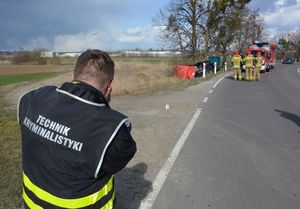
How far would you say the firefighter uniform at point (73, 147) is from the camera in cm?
198

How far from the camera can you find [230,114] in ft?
36.3

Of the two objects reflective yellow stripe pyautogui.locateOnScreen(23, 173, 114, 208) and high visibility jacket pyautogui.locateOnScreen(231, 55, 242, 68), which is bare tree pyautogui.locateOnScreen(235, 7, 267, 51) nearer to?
high visibility jacket pyautogui.locateOnScreen(231, 55, 242, 68)

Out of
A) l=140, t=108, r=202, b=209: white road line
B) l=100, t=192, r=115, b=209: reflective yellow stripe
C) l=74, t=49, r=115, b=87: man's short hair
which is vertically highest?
l=74, t=49, r=115, b=87: man's short hair

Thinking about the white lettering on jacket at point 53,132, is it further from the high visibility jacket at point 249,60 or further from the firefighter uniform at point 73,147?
the high visibility jacket at point 249,60

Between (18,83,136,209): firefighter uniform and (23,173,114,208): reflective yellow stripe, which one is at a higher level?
(18,83,136,209): firefighter uniform

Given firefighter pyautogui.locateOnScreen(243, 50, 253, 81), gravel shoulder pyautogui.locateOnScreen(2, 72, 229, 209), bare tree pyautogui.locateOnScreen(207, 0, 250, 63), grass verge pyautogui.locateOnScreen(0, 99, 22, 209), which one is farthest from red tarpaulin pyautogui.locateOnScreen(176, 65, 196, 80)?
grass verge pyautogui.locateOnScreen(0, 99, 22, 209)

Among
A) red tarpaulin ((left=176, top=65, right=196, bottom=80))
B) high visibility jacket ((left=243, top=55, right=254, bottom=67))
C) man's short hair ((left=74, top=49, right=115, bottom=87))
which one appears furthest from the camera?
red tarpaulin ((left=176, top=65, right=196, bottom=80))

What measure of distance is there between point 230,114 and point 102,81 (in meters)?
9.25


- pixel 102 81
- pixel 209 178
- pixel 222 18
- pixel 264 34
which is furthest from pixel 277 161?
pixel 264 34

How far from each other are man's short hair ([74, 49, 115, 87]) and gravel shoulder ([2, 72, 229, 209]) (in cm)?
245

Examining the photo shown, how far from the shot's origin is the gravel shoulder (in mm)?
4875

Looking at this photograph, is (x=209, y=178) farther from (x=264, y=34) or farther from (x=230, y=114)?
(x=264, y=34)

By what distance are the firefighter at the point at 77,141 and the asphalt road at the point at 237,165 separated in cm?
235

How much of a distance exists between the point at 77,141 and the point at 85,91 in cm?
29
